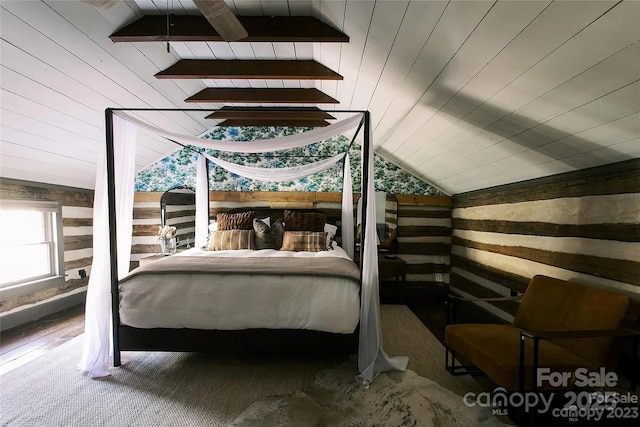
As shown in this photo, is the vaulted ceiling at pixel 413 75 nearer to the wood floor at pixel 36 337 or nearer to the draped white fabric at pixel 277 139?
the draped white fabric at pixel 277 139

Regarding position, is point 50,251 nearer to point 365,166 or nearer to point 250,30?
point 250,30

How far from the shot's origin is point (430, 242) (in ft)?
14.9

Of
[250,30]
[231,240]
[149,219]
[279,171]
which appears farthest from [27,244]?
[250,30]

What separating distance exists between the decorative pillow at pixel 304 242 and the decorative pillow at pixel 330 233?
123mm

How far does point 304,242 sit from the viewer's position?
12.5ft

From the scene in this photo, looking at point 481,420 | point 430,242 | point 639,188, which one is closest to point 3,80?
point 481,420

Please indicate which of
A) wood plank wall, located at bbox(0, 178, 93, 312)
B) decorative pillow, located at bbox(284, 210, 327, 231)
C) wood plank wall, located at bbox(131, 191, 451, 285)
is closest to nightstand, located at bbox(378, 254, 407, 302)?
wood plank wall, located at bbox(131, 191, 451, 285)

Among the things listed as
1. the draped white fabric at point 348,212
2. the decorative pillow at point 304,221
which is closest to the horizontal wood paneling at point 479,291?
Result: the draped white fabric at point 348,212

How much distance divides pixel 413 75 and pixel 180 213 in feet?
12.5

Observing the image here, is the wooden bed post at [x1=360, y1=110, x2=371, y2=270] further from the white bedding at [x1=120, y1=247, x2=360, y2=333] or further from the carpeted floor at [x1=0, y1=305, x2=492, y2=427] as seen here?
the carpeted floor at [x1=0, y1=305, x2=492, y2=427]

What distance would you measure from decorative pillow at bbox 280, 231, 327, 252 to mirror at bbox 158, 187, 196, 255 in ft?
5.02

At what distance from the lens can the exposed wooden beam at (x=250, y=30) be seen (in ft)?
6.68

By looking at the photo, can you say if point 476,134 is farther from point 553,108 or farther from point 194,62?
point 194,62

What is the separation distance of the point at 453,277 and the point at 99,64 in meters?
4.59
